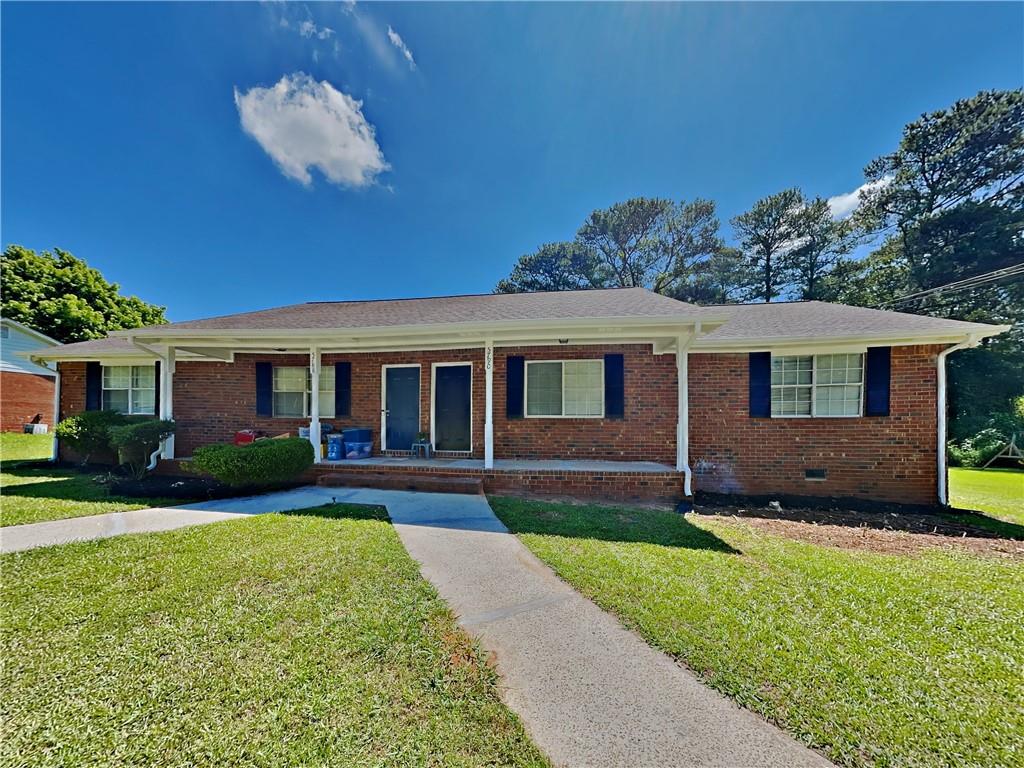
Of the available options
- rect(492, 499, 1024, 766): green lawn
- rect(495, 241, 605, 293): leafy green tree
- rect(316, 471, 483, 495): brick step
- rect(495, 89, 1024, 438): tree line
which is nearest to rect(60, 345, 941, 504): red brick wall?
rect(316, 471, 483, 495): brick step

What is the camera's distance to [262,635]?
7.80ft

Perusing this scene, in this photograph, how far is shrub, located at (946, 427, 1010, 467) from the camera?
12523 millimetres

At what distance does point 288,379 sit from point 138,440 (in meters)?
2.73

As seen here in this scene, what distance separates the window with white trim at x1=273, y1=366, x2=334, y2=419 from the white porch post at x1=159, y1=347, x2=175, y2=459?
1.86 meters

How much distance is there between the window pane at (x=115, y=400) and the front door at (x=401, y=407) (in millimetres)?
6366

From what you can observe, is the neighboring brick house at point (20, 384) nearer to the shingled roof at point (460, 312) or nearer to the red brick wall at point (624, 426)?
the shingled roof at point (460, 312)

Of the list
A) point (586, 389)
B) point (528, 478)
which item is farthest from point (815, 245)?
point (528, 478)

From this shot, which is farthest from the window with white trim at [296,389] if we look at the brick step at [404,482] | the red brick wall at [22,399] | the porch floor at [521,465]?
the red brick wall at [22,399]

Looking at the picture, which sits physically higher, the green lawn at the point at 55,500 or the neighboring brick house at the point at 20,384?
the neighboring brick house at the point at 20,384

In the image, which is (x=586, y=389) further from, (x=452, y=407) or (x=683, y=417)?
(x=452, y=407)

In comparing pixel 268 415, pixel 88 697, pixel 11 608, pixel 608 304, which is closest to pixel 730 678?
pixel 88 697

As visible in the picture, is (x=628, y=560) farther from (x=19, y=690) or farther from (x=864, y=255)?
(x=864, y=255)

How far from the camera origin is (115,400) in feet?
28.7

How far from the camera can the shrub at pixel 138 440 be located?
22.7 feet
